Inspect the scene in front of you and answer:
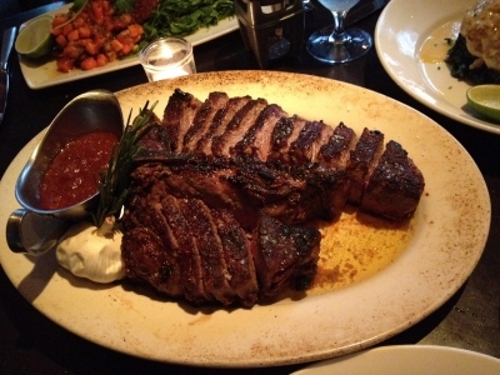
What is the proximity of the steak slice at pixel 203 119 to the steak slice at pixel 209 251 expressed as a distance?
55cm

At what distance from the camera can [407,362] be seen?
7.04 feet

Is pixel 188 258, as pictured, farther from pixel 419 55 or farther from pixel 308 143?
pixel 419 55

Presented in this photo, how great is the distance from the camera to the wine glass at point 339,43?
428 centimetres

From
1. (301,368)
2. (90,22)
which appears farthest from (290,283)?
(90,22)

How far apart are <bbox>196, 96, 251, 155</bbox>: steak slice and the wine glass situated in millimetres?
1343

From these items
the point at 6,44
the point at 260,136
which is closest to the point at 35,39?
the point at 6,44

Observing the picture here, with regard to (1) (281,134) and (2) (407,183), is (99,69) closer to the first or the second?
(1) (281,134)

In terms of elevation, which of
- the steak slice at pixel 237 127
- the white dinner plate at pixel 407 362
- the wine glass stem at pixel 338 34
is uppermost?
the steak slice at pixel 237 127

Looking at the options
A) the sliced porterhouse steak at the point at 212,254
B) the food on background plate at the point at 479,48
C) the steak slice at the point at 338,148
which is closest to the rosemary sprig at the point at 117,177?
the sliced porterhouse steak at the point at 212,254

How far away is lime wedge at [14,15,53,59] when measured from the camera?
4.71 meters

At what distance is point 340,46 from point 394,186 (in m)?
2.08

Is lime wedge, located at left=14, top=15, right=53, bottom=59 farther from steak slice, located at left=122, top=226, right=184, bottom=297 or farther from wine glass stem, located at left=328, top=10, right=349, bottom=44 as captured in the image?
steak slice, located at left=122, top=226, right=184, bottom=297

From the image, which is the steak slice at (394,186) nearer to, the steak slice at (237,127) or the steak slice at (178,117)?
the steak slice at (237,127)

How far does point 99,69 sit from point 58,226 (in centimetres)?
219
